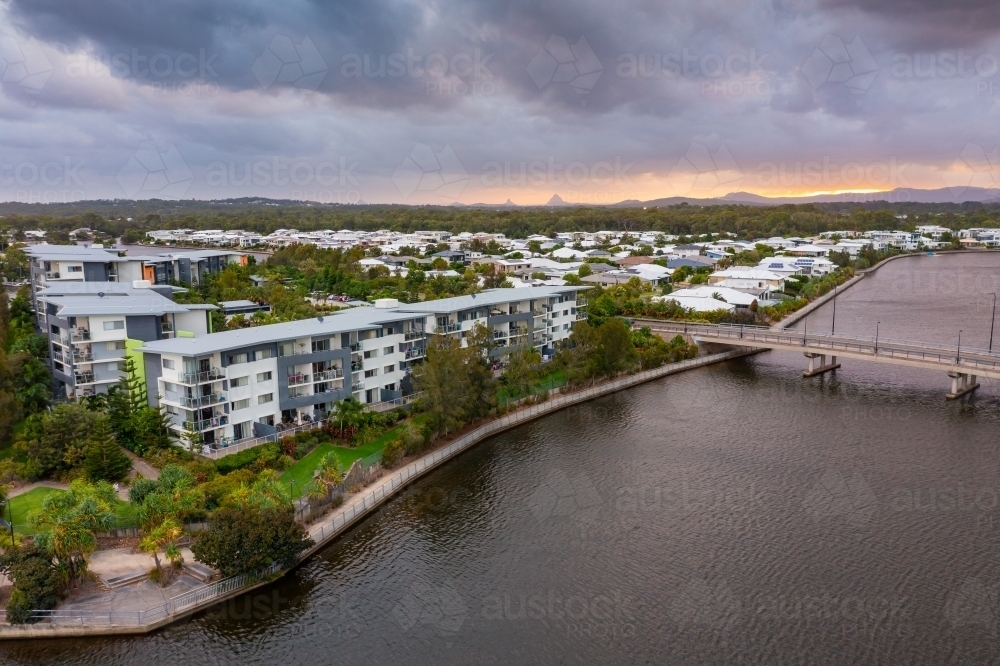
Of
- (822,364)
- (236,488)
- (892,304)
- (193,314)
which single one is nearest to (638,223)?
(892,304)

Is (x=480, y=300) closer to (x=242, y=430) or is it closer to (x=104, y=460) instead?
(x=242, y=430)

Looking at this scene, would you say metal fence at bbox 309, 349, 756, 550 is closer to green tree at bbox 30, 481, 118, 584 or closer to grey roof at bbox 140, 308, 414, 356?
green tree at bbox 30, 481, 118, 584

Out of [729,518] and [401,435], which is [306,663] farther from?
[729,518]

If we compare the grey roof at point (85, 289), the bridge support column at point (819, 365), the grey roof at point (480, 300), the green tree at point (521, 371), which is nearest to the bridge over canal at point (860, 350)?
the bridge support column at point (819, 365)

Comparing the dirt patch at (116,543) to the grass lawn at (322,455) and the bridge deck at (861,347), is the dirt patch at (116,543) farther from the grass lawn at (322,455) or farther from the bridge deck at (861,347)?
the bridge deck at (861,347)

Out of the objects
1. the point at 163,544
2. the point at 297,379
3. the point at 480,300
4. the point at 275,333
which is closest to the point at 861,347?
the point at 480,300

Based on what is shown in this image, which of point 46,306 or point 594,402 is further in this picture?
point 594,402

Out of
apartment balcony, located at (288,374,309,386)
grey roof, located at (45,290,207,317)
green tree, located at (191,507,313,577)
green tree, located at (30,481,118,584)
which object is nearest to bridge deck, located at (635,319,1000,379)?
apartment balcony, located at (288,374,309,386)
